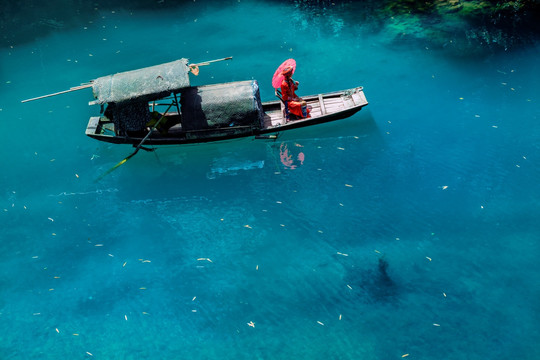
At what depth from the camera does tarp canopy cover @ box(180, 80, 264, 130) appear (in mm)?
13211

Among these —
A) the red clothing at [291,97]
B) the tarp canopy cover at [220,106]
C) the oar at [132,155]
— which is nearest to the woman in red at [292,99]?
the red clothing at [291,97]

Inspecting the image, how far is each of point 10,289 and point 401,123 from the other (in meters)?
11.9

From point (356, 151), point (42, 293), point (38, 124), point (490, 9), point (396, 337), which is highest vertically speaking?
point (490, 9)

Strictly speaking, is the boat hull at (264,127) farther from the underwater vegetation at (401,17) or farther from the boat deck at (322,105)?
the underwater vegetation at (401,17)

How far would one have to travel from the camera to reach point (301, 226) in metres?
12.0

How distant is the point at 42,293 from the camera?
441 inches

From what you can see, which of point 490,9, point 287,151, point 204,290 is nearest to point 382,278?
point 204,290

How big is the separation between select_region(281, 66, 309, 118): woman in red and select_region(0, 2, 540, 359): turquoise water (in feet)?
2.94

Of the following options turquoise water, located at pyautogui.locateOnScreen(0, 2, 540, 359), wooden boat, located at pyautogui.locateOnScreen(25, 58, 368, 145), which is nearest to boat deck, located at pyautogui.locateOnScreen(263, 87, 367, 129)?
wooden boat, located at pyautogui.locateOnScreen(25, 58, 368, 145)

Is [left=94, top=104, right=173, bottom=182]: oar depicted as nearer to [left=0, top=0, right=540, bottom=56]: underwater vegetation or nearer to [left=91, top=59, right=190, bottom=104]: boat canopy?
[left=91, top=59, right=190, bottom=104]: boat canopy

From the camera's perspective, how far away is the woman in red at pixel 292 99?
13.5 metres

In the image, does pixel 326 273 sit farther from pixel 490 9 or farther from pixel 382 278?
pixel 490 9

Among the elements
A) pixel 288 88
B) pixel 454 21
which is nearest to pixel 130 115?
pixel 288 88

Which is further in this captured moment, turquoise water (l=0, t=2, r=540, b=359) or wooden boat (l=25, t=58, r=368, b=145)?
wooden boat (l=25, t=58, r=368, b=145)
